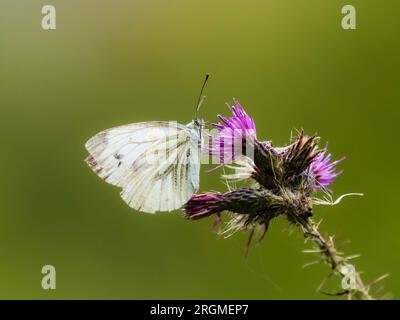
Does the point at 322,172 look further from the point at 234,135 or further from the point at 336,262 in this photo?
the point at 336,262

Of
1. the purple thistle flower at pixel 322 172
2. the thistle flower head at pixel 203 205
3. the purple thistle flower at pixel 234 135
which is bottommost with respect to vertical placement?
the thistle flower head at pixel 203 205

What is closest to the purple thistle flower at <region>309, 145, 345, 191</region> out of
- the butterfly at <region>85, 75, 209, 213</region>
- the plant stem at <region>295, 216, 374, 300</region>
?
the plant stem at <region>295, 216, 374, 300</region>

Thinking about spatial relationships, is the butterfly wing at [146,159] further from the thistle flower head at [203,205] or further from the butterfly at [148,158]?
the thistle flower head at [203,205]

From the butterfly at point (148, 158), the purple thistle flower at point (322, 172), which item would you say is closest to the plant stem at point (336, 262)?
the purple thistle flower at point (322, 172)

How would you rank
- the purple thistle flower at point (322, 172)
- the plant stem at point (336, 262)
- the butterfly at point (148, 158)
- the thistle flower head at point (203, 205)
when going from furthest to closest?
the butterfly at point (148, 158) → the purple thistle flower at point (322, 172) → the thistle flower head at point (203, 205) → the plant stem at point (336, 262)

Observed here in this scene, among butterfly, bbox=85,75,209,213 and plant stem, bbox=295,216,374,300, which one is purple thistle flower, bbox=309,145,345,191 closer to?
plant stem, bbox=295,216,374,300

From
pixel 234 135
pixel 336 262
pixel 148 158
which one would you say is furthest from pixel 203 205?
pixel 336 262
